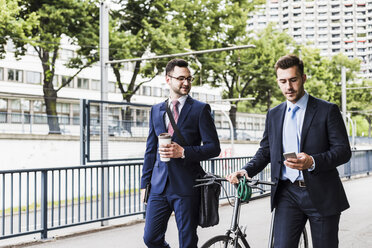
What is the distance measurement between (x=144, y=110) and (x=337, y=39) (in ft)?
172

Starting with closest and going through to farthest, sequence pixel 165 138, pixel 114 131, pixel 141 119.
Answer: pixel 165 138 < pixel 114 131 < pixel 141 119

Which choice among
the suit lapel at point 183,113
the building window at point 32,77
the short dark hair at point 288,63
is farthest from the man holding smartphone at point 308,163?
the building window at point 32,77

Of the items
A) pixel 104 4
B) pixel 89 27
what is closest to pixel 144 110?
pixel 104 4

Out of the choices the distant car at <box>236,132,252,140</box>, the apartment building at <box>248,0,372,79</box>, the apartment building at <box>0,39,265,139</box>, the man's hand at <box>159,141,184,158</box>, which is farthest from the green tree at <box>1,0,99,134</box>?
the man's hand at <box>159,141,184,158</box>

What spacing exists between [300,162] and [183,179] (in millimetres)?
1064

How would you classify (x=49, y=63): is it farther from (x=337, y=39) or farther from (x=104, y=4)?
(x=337, y=39)

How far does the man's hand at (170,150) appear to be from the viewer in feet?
12.2

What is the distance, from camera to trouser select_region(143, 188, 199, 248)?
3.89 meters

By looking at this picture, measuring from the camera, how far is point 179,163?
396 cm

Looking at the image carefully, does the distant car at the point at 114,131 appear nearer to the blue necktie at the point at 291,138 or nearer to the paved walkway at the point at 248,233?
the paved walkway at the point at 248,233

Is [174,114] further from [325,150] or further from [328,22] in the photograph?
[328,22]

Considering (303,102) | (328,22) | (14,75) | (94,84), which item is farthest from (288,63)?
(94,84)

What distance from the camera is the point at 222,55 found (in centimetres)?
4262

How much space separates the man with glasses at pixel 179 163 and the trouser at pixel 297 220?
653 mm
